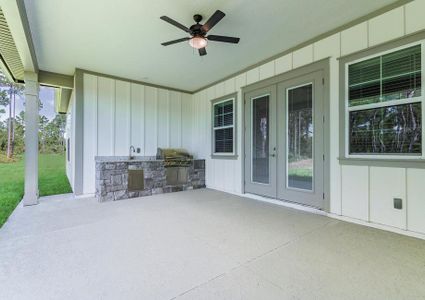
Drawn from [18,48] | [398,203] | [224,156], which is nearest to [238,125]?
[224,156]

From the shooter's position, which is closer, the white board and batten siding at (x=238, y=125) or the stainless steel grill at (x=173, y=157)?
the white board and batten siding at (x=238, y=125)

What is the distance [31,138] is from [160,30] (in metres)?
3.40

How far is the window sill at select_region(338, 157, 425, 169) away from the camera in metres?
2.74

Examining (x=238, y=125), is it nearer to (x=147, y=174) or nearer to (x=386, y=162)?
(x=147, y=174)

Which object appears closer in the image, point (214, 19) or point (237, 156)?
point (214, 19)

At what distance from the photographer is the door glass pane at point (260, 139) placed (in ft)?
15.4

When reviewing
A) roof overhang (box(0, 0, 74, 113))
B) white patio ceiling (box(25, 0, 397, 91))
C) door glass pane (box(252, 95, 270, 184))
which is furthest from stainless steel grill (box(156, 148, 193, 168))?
roof overhang (box(0, 0, 74, 113))

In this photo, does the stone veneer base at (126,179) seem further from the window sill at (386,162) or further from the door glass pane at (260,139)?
the window sill at (386,162)

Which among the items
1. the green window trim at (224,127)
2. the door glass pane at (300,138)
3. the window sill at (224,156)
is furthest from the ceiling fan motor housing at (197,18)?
the window sill at (224,156)

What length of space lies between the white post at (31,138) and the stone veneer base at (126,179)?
1161 millimetres

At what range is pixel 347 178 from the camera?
339cm

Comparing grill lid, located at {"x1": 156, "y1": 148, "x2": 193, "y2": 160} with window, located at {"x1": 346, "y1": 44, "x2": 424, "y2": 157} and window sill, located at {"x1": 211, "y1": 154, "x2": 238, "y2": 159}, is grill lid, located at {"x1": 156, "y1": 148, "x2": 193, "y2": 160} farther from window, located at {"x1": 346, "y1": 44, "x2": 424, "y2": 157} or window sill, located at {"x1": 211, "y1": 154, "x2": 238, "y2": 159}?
window, located at {"x1": 346, "y1": 44, "x2": 424, "y2": 157}

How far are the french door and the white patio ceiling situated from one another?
2.76ft

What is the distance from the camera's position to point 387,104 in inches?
119
